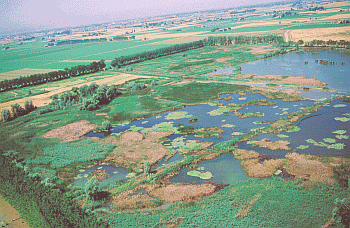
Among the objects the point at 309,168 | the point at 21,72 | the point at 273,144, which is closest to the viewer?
the point at 309,168

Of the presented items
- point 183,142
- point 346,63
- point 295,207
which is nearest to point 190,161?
point 183,142

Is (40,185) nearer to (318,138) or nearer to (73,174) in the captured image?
(73,174)

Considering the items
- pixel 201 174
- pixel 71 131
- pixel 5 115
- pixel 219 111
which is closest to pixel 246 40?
pixel 219 111

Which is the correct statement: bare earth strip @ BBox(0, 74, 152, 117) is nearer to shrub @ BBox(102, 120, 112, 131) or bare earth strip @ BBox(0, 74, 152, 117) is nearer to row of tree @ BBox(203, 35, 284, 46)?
shrub @ BBox(102, 120, 112, 131)

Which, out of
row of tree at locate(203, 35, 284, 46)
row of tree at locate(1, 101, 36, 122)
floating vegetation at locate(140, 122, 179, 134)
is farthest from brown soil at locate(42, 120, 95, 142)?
row of tree at locate(203, 35, 284, 46)

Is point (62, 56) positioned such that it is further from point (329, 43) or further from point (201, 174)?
point (201, 174)

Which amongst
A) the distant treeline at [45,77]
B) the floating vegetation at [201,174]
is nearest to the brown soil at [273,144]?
the floating vegetation at [201,174]

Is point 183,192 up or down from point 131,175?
down
